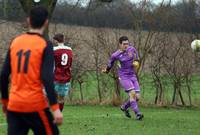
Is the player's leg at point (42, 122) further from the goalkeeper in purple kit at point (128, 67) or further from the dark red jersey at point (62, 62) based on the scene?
the goalkeeper in purple kit at point (128, 67)

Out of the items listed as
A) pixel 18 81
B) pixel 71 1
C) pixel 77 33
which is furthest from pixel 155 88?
pixel 18 81

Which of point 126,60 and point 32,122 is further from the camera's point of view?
point 126,60

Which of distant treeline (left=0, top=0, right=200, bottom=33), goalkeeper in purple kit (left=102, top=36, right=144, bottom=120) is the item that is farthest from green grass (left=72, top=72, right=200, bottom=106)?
goalkeeper in purple kit (left=102, top=36, right=144, bottom=120)

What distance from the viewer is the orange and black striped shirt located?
19.4ft

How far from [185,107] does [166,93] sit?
1100 mm

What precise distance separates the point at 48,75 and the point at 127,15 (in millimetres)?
18671

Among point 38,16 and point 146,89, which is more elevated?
point 38,16

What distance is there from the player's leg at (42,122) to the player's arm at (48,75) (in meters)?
0.20

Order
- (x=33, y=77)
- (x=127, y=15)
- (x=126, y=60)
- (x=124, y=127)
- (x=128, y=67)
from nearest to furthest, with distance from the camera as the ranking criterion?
(x=33, y=77), (x=124, y=127), (x=126, y=60), (x=128, y=67), (x=127, y=15)

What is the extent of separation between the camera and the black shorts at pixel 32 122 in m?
6.00

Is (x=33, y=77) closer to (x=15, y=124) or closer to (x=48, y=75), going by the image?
(x=48, y=75)

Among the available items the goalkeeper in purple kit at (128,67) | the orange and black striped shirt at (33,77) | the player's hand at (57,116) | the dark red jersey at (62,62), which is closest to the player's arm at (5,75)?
the orange and black striped shirt at (33,77)

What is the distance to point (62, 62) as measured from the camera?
1229 cm

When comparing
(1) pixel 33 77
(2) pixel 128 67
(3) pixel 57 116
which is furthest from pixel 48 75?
(2) pixel 128 67
